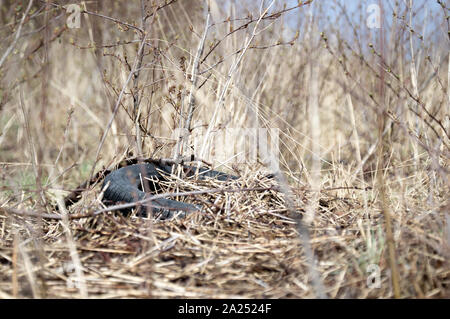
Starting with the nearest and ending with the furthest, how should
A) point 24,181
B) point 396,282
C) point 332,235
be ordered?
point 396,282 < point 332,235 < point 24,181

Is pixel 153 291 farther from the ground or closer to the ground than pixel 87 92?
closer to the ground

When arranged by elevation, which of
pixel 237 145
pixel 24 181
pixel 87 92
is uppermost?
pixel 87 92

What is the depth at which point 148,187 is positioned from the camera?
1.50 meters

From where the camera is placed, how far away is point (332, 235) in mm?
1463

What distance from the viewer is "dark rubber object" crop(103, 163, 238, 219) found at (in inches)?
68.3

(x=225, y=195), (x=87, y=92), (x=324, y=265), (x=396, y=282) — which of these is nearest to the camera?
(x=396, y=282)

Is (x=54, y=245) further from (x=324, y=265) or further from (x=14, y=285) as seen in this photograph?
(x=324, y=265)

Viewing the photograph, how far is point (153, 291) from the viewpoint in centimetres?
121

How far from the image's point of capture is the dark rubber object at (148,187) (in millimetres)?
1734
